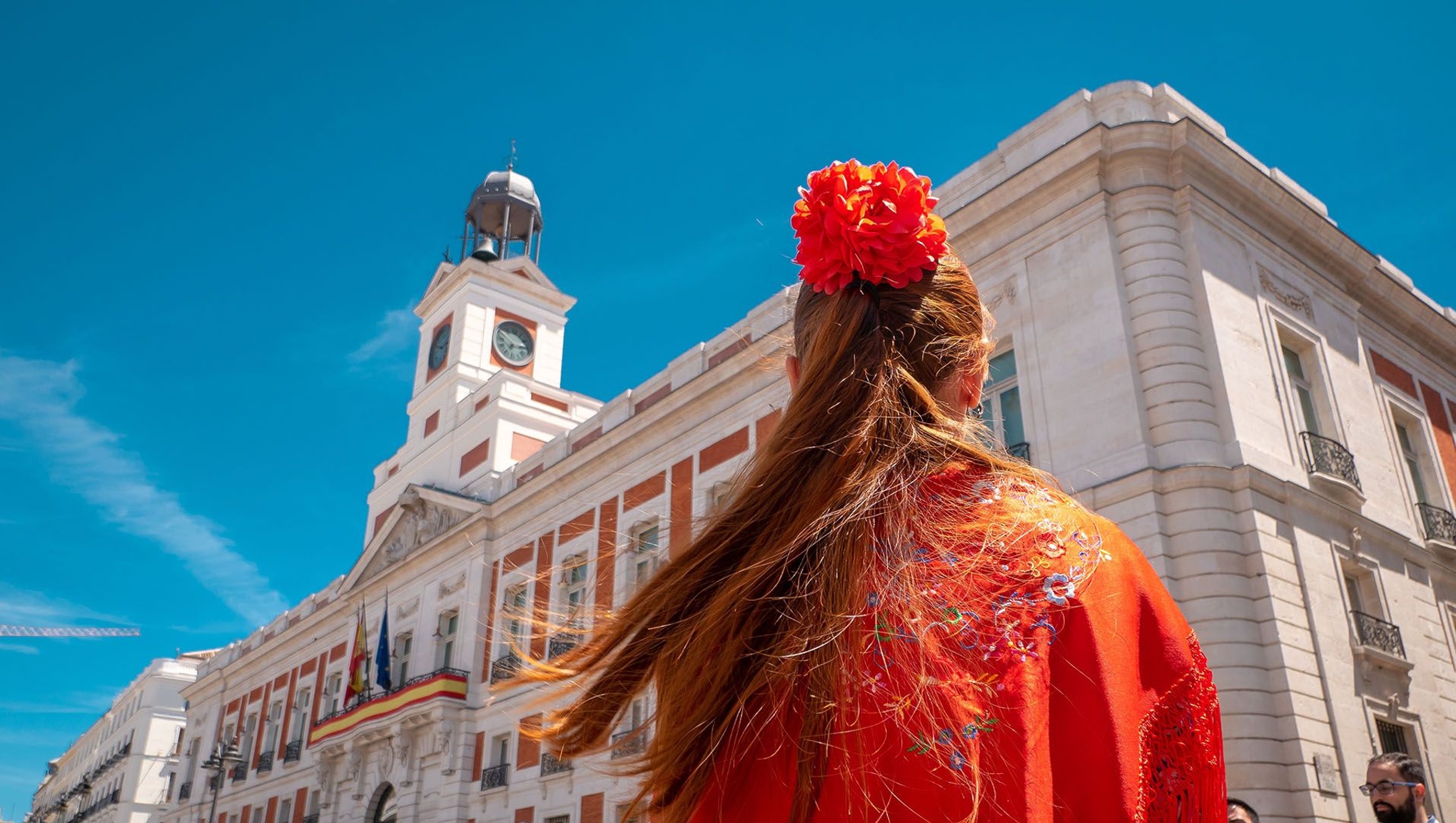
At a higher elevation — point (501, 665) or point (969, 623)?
point (501, 665)

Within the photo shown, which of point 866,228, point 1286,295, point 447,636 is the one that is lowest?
point 866,228

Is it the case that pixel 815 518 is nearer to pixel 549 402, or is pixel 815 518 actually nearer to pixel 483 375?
pixel 549 402

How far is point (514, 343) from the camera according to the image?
34.3 metres

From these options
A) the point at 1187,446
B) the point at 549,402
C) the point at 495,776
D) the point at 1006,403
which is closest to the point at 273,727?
the point at 549,402

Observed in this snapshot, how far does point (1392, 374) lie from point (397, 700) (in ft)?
69.5

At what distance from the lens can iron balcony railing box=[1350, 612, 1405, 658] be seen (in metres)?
13.0

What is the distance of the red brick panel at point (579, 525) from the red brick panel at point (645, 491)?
1.18 metres

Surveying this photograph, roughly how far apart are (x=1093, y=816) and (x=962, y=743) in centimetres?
17

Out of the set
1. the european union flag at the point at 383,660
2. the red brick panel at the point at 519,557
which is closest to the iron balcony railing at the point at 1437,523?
the red brick panel at the point at 519,557

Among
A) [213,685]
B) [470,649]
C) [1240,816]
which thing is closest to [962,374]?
[1240,816]

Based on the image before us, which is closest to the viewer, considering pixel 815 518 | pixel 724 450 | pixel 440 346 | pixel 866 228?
pixel 815 518

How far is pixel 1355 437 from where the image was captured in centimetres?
1530

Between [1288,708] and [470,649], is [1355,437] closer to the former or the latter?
[1288,708]

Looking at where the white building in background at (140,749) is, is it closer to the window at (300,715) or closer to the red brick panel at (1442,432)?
the window at (300,715)
